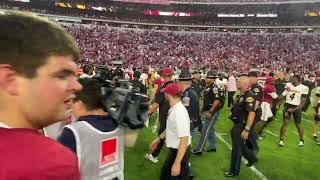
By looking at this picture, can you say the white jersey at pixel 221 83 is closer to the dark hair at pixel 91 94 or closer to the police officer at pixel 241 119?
the police officer at pixel 241 119

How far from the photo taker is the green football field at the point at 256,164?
824cm

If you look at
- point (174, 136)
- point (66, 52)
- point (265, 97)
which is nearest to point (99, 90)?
point (66, 52)

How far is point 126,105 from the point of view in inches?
99.4

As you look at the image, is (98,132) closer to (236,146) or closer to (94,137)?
(94,137)

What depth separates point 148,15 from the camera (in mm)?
63406

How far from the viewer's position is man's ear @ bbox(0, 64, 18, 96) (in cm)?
117

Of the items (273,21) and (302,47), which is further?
(273,21)

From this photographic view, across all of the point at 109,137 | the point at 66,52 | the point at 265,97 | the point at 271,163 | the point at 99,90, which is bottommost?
the point at 271,163

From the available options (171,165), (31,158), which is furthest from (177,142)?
(31,158)

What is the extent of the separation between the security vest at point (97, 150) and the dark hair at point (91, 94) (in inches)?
8.3

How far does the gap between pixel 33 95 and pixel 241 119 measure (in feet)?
22.7

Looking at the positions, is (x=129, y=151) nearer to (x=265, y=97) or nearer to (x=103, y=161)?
(x=265, y=97)

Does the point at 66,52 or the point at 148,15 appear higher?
the point at 148,15

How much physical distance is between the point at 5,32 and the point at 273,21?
218ft
